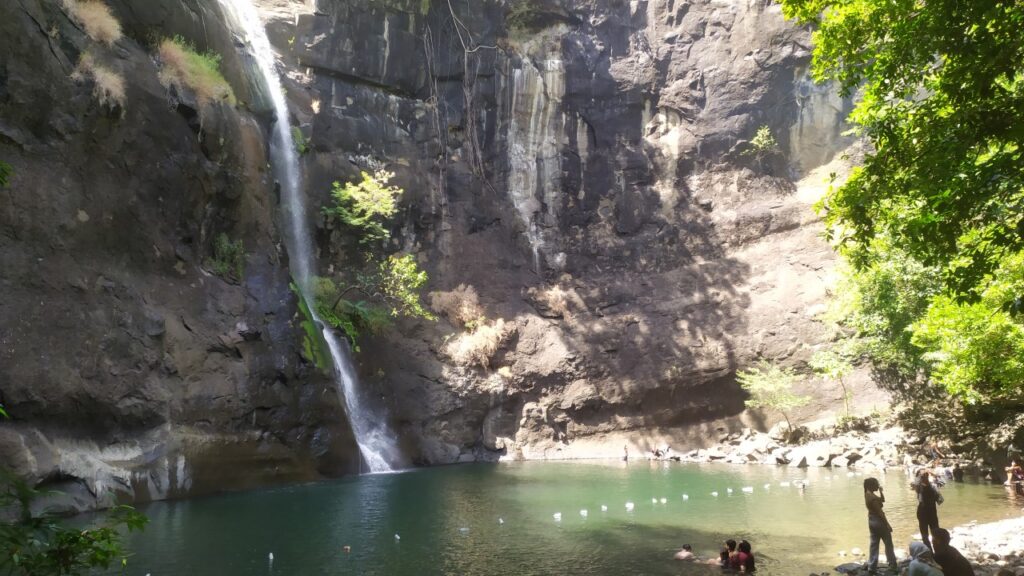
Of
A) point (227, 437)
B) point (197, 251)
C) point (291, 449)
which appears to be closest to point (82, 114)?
point (197, 251)

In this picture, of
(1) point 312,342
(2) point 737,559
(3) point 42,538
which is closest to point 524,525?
(2) point 737,559

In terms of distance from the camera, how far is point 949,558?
6.77m

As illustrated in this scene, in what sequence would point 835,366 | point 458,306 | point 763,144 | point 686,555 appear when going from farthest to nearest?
point 763,144, point 458,306, point 835,366, point 686,555

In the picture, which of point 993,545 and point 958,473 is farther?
point 958,473

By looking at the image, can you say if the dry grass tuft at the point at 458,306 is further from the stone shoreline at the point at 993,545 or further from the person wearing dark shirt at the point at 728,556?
the stone shoreline at the point at 993,545

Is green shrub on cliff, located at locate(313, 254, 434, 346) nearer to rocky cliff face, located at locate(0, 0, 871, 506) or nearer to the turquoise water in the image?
rocky cliff face, located at locate(0, 0, 871, 506)

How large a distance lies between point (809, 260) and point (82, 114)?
30.1 m

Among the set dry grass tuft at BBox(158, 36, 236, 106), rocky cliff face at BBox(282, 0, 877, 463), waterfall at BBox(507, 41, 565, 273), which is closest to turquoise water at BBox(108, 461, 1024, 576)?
rocky cliff face at BBox(282, 0, 877, 463)

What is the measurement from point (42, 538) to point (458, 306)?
2876 cm

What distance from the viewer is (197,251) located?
20.3 metres

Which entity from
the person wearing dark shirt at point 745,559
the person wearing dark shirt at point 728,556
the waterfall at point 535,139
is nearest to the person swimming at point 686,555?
the person wearing dark shirt at point 728,556

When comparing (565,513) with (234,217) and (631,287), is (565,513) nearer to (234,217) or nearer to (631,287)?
(234,217)

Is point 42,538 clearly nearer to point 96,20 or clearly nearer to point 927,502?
point 927,502

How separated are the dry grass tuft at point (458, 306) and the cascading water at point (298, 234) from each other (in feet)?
20.6
